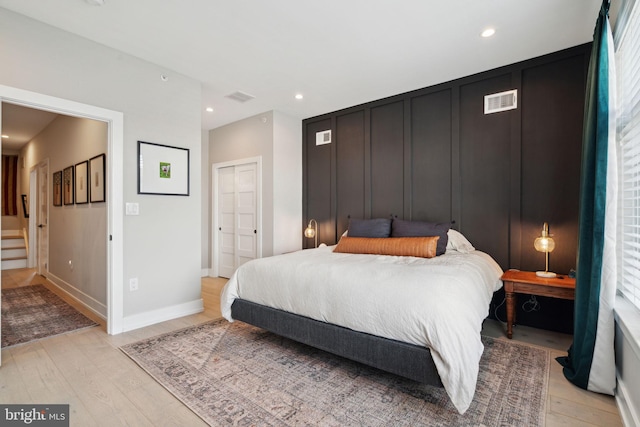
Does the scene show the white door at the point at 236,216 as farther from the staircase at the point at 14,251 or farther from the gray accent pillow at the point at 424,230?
the staircase at the point at 14,251

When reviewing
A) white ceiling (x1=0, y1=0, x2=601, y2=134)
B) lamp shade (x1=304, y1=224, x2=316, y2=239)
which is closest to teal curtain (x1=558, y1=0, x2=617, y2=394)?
white ceiling (x1=0, y1=0, x2=601, y2=134)

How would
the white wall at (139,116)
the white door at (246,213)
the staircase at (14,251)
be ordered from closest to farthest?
the white wall at (139,116) → the white door at (246,213) → the staircase at (14,251)

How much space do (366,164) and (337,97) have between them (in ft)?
3.20

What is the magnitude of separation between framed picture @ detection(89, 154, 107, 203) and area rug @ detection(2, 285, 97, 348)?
1.28 metres

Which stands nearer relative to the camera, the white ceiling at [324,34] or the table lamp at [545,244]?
the white ceiling at [324,34]

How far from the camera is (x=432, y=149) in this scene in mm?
3713

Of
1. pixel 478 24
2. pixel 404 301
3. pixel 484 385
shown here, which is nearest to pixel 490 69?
pixel 478 24

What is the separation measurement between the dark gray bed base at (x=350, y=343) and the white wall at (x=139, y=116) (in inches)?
40.7

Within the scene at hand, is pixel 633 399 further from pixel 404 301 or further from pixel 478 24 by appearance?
pixel 478 24

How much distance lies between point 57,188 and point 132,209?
263 cm

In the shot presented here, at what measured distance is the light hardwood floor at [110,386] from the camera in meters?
1.72

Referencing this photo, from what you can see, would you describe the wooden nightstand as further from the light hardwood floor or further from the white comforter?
the light hardwood floor

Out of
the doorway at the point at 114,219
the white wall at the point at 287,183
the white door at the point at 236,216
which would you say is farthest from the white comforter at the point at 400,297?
the white door at the point at 236,216

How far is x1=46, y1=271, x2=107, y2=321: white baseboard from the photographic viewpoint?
10.9 feet
